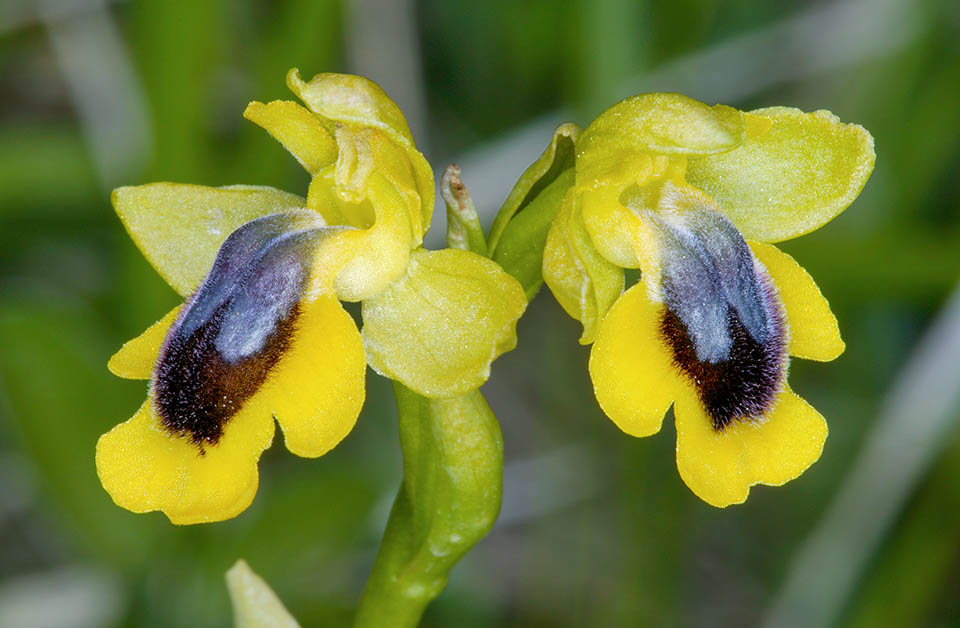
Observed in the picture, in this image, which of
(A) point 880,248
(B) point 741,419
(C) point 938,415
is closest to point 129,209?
(B) point 741,419

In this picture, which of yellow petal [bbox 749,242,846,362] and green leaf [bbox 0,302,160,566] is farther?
green leaf [bbox 0,302,160,566]

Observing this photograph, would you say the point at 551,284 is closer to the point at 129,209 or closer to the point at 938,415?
the point at 129,209

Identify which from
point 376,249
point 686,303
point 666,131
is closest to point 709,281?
point 686,303

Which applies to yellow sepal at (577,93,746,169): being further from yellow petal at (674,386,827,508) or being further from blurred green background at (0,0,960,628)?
blurred green background at (0,0,960,628)

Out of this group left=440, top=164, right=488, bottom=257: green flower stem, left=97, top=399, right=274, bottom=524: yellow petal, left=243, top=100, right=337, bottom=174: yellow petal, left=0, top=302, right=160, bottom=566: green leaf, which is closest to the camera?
left=97, top=399, right=274, bottom=524: yellow petal

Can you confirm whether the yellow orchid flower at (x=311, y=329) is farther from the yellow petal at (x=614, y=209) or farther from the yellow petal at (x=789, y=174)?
the yellow petal at (x=789, y=174)

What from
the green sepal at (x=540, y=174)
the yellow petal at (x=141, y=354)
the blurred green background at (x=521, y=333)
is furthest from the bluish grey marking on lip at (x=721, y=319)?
the blurred green background at (x=521, y=333)

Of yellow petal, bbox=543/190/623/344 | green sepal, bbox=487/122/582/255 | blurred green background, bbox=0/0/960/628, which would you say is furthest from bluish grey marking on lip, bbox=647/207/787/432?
blurred green background, bbox=0/0/960/628
